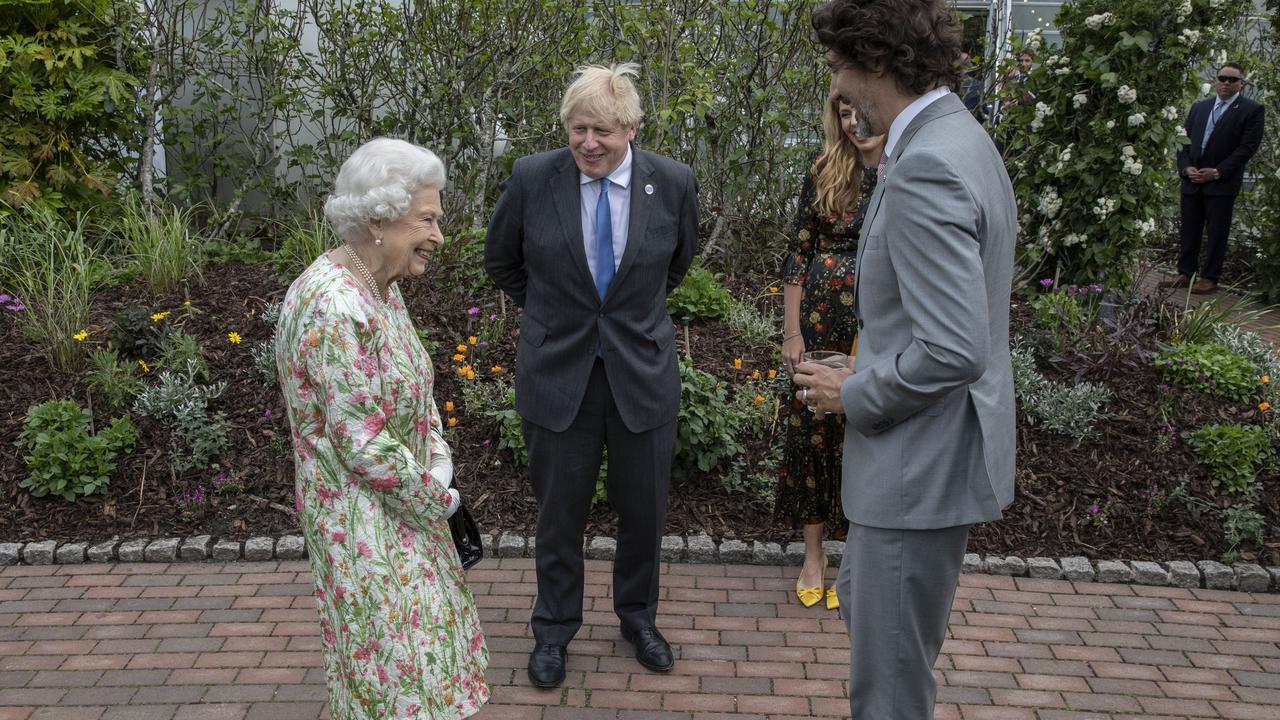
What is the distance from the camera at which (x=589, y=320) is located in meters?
3.57

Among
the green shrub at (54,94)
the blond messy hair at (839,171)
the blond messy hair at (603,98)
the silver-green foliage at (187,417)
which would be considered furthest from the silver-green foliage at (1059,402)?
the green shrub at (54,94)

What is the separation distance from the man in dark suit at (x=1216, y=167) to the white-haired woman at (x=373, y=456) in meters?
8.43

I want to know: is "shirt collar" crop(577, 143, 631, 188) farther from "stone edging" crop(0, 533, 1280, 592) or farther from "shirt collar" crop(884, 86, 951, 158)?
"stone edging" crop(0, 533, 1280, 592)

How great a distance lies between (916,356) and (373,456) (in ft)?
4.10

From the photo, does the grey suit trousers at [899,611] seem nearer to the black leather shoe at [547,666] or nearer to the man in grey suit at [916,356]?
the man in grey suit at [916,356]

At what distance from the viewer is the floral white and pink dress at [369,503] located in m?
2.52

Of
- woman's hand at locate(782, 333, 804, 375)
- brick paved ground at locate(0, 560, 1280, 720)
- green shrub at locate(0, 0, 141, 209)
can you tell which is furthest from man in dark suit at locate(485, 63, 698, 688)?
green shrub at locate(0, 0, 141, 209)

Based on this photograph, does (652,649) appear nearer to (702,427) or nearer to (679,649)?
(679,649)

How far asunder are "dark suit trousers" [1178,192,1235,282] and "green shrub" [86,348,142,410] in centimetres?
864

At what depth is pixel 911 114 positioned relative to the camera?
228 centimetres

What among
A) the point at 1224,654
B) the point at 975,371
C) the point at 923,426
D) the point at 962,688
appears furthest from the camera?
the point at 1224,654

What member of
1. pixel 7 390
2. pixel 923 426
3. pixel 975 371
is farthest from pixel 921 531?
pixel 7 390

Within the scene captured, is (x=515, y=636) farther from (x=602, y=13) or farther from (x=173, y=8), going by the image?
(x=173, y=8)

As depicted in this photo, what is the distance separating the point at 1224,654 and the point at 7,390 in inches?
223
